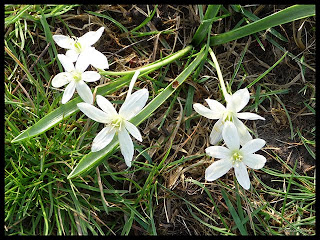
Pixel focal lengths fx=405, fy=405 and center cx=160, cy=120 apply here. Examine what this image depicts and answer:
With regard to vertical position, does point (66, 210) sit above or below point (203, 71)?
below

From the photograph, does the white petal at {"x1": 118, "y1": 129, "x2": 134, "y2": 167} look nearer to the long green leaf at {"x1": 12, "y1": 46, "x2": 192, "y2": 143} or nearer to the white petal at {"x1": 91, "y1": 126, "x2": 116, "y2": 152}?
the white petal at {"x1": 91, "y1": 126, "x2": 116, "y2": 152}

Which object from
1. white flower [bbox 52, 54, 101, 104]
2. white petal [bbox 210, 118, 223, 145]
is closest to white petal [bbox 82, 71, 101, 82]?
white flower [bbox 52, 54, 101, 104]

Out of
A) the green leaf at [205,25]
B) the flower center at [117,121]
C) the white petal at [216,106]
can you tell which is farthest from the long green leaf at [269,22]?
the flower center at [117,121]

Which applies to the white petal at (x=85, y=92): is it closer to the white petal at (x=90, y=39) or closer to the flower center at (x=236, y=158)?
the white petal at (x=90, y=39)

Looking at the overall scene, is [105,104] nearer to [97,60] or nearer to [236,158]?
[97,60]

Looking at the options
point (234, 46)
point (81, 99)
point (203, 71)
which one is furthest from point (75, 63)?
point (234, 46)

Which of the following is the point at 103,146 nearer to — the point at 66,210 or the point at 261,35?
the point at 66,210

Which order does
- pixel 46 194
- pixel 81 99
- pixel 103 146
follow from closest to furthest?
pixel 103 146 < pixel 81 99 < pixel 46 194
